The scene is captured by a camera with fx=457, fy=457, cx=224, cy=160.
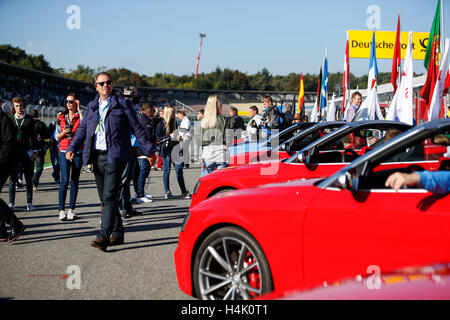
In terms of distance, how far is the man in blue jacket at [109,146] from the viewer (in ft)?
17.9

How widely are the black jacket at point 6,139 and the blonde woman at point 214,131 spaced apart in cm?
277

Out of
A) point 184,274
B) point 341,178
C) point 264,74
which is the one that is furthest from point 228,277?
point 264,74

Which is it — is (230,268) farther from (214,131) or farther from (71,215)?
(71,215)

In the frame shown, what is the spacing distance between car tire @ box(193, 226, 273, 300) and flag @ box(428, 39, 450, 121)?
6730 millimetres

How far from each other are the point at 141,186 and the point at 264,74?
127899 mm

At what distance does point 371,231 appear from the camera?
106 inches

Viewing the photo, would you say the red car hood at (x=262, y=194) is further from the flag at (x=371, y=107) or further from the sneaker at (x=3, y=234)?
the flag at (x=371, y=107)

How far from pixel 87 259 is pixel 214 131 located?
2.92 meters

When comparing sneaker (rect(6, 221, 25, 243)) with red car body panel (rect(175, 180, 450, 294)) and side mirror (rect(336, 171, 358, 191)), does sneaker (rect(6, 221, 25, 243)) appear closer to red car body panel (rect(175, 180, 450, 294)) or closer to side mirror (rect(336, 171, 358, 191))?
red car body panel (rect(175, 180, 450, 294))

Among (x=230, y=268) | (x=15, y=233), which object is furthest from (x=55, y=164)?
(x=230, y=268)

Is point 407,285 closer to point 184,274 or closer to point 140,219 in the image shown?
point 184,274

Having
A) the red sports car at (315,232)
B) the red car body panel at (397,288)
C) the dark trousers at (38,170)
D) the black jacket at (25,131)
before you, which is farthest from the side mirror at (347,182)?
the dark trousers at (38,170)

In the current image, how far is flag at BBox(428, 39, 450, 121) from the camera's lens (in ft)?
28.5

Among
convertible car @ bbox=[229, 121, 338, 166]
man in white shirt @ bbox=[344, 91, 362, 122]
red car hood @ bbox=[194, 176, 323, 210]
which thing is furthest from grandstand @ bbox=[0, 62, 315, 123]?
red car hood @ bbox=[194, 176, 323, 210]
